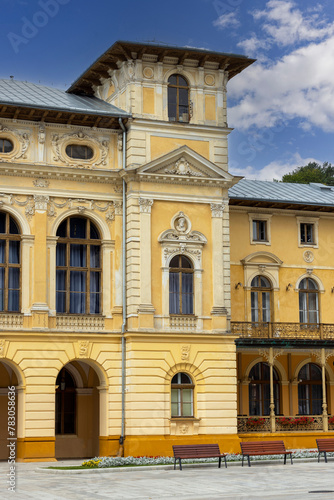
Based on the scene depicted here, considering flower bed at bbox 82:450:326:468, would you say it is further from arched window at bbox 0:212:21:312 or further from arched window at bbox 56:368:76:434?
arched window at bbox 0:212:21:312

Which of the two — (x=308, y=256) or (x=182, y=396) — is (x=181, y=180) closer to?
(x=182, y=396)

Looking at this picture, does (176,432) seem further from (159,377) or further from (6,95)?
(6,95)

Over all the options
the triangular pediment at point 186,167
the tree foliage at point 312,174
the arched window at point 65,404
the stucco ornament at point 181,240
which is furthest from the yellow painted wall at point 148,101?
the tree foliage at point 312,174

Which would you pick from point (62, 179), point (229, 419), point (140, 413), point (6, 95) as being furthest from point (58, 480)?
point (6, 95)

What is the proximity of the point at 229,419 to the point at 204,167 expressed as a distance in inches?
391

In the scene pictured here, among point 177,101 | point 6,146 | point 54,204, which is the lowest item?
point 54,204

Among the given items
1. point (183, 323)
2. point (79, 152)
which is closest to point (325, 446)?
point (183, 323)

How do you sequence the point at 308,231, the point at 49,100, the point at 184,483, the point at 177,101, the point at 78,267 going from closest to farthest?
1. the point at 184,483
2. the point at 78,267
3. the point at 49,100
4. the point at 177,101
5. the point at 308,231

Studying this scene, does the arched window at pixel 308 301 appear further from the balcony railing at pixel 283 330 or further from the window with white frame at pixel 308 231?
the window with white frame at pixel 308 231

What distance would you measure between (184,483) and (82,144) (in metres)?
15.6

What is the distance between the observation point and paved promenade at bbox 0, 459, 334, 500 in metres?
22.7

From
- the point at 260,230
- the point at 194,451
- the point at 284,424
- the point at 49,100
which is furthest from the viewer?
the point at 260,230

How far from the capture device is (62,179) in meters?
35.7

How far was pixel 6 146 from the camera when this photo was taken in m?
35.1
